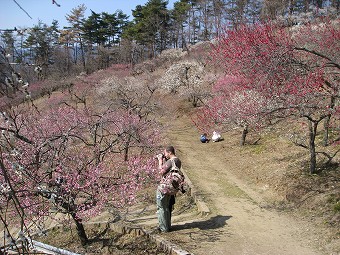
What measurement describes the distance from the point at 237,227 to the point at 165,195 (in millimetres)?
2185

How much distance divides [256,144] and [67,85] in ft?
96.6

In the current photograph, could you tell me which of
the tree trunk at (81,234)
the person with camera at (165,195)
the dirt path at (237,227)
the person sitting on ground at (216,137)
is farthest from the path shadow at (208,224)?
the person sitting on ground at (216,137)

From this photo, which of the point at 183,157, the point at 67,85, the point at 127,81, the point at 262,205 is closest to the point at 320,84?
the point at 262,205

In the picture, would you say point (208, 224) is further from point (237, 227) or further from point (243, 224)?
point (243, 224)

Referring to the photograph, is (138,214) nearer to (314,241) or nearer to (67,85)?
(314,241)

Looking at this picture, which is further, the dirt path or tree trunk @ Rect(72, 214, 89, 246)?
tree trunk @ Rect(72, 214, 89, 246)

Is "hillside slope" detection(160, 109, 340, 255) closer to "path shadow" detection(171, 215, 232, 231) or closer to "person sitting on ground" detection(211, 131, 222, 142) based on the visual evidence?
"path shadow" detection(171, 215, 232, 231)

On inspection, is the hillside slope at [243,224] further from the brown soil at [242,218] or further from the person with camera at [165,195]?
the person with camera at [165,195]

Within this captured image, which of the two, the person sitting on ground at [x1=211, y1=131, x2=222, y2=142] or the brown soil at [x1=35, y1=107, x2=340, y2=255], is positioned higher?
the person sitting on ground at [x1=211, y1=131, x2=222, y2=142]

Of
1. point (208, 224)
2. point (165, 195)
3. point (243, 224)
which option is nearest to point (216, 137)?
point (243, 224)

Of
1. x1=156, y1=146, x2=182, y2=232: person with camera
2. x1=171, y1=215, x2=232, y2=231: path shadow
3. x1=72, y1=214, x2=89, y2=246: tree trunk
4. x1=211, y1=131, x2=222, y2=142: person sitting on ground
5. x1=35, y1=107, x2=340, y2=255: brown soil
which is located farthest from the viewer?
x1=211, y1=131, x2=222, y2=142: person sitting on ground

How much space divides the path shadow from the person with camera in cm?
41

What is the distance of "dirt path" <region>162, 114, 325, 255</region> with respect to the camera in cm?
703

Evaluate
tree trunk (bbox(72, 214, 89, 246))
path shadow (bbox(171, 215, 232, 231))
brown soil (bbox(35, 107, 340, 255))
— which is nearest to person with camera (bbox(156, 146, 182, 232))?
brown soil (bbox(35, 107, 340, 255))
